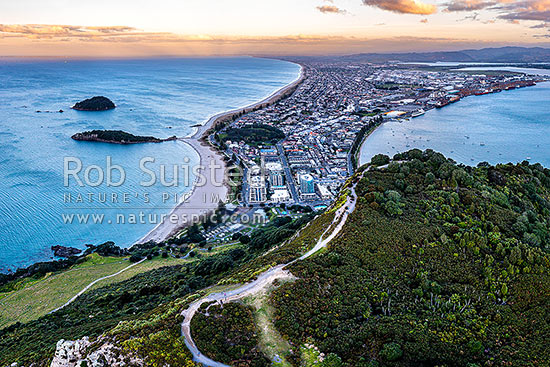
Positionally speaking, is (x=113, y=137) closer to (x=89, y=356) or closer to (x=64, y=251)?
(x=64, y=251)

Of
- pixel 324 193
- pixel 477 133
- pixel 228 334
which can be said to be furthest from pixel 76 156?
pixel 477 133

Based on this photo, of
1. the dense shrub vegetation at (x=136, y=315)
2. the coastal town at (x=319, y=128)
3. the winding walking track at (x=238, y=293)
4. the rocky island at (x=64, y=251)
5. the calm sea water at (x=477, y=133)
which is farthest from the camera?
the calm sea water at (x=477, y=133)

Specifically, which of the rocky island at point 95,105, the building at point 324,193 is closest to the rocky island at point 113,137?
the rocky island at point 95,105

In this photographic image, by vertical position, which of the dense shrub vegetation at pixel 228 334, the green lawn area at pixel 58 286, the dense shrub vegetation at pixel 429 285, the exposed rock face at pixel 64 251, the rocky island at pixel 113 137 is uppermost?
the dense shrub vegetation at pixel 429 285

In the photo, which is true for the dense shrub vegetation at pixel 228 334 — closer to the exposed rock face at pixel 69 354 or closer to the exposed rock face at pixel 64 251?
the exposed rock face at pixel 69 354

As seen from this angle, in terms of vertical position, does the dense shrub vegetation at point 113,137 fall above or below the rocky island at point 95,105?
below

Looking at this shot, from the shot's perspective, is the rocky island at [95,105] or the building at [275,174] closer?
the building at [275,174]

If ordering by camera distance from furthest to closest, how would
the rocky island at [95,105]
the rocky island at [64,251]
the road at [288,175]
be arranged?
the rocky island at [95,105] < the road at [288,175] < the rocky island at [64,251]

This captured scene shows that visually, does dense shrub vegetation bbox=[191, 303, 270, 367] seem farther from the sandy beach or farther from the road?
the road
